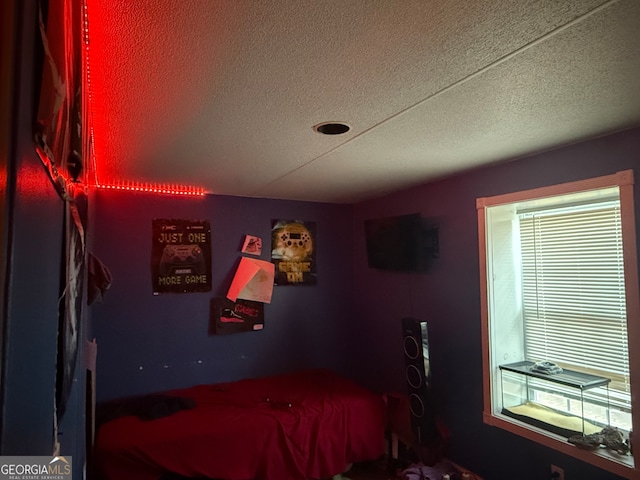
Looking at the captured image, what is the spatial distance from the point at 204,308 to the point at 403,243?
1789 mm

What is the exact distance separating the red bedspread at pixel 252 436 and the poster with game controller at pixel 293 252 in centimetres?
103

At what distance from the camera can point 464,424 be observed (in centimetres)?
283

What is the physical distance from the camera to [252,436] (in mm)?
2637

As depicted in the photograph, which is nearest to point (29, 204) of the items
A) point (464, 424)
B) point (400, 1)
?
point (400, 1)

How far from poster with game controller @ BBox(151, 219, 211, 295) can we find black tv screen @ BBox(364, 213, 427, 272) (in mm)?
1464

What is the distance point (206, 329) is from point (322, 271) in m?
1.25

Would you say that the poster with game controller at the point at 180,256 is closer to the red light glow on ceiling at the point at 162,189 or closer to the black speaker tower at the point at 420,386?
the red light glow on ceiling at the point at 162,189

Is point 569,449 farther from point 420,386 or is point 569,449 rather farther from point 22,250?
point 22,250

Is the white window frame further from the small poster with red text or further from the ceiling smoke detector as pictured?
the small poster with red text

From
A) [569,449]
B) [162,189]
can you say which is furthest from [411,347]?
[162,189]

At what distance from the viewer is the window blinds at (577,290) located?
2.23 m

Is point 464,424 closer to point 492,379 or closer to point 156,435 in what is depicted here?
point 492,379

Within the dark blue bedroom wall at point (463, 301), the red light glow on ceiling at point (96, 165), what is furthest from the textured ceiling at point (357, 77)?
the dark blue bedroom wall at point (463, 301)

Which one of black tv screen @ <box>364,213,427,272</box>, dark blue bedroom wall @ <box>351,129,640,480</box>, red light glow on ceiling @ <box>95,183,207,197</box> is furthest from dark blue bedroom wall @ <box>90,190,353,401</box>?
black tv screen @ <box>364,213,427,272</box>
